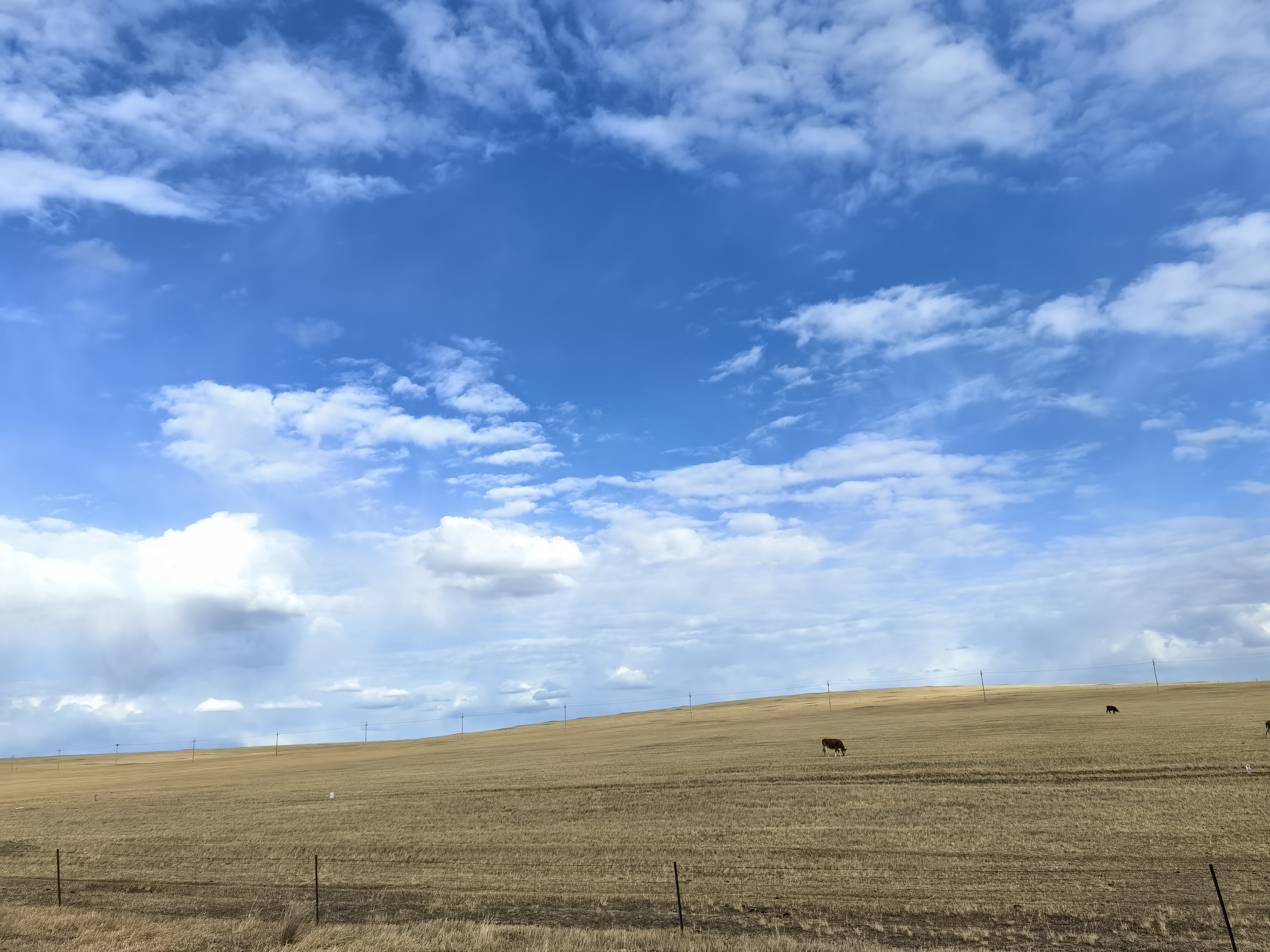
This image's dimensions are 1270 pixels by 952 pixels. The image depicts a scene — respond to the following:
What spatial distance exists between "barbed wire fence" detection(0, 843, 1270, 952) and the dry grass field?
103 mm

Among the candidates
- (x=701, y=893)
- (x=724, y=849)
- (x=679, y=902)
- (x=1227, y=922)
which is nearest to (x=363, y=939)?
(x=679, y=902)

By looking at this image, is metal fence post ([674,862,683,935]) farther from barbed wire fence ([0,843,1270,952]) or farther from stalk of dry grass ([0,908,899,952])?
stalk of dry grass ([0,908,899,952])

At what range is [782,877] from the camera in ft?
78.8

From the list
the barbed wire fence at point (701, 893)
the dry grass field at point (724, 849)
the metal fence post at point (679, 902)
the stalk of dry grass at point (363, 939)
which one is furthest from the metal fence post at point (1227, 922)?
the metal fence post at point (679, 902)

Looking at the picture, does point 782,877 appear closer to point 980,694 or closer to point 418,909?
point 418,909

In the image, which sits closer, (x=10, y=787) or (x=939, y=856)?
(x=939, y=856)

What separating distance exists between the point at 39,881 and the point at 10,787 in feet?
222

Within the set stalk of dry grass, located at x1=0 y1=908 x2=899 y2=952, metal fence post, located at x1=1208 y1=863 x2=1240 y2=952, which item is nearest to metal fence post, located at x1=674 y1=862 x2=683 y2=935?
stalk of dry grass, located at x1=0 y1=908 x2=899 y2=952

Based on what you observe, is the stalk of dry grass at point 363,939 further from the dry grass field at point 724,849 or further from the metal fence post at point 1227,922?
the metal fence post at point 1227,922

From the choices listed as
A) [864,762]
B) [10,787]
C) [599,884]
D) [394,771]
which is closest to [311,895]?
[599,884]

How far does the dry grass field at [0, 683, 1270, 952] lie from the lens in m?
19.2

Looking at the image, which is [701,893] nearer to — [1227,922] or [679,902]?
[679,902]

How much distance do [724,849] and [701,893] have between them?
5430mm

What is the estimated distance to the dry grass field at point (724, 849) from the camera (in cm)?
1919
